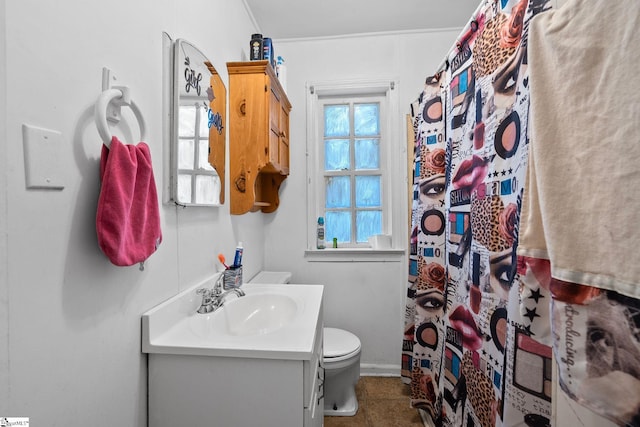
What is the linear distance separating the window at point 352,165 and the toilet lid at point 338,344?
650 mm

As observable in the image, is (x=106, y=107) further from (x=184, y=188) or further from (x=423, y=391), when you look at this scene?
(x=423, y=391)

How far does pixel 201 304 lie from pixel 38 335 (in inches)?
22.0

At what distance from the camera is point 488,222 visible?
915mm

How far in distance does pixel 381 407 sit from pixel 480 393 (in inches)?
35.3

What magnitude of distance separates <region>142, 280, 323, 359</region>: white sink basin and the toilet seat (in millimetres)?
474

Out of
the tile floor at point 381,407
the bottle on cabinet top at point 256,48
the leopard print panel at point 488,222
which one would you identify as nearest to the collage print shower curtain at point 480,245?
the leopard print panel at point 488,222

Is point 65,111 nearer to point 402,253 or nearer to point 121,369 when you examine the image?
point 121,369

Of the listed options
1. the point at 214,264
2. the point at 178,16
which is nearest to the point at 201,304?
the point at 214,264

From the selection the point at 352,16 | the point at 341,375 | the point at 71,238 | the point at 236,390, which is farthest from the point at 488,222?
the point at 352,16

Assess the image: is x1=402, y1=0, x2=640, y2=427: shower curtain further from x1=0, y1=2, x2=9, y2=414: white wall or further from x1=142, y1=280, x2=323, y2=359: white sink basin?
x1=0, y1=2, x2=9, y2=414: white wall

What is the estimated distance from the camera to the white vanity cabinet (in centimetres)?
72

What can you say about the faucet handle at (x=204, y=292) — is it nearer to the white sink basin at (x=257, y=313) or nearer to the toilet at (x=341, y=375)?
the white sink basin at (x=257, y=313)

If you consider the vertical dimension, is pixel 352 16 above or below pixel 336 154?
above

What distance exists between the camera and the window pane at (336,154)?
2.17 metres
